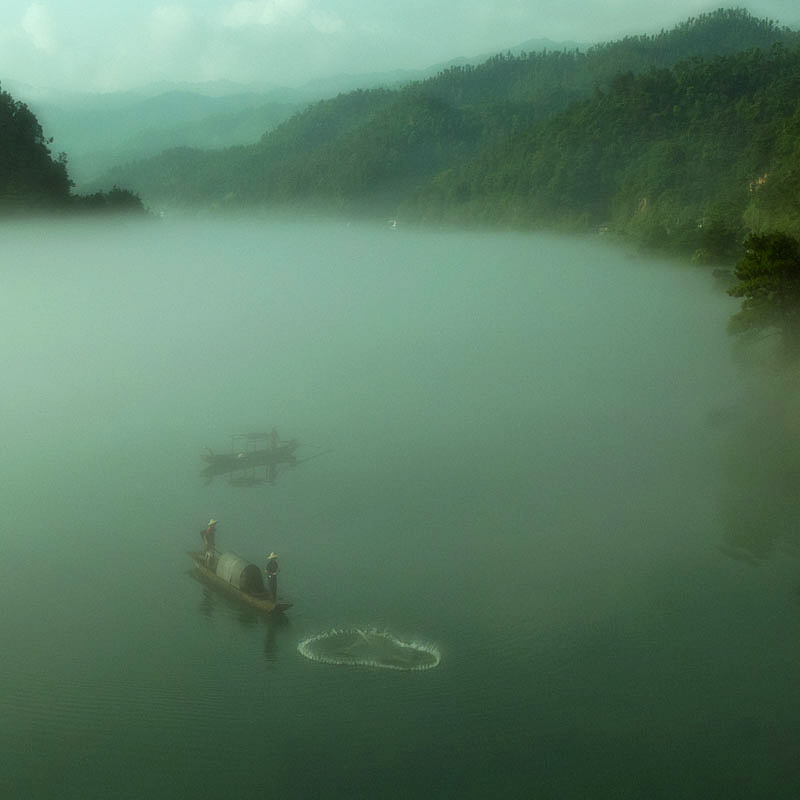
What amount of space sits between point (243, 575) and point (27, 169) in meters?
30.6

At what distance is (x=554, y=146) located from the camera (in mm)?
50000

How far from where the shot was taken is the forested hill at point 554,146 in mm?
36656

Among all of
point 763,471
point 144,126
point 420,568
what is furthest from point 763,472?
point 144,126

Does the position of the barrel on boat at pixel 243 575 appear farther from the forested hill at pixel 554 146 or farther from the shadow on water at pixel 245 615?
the forested hill at pixel 554 146

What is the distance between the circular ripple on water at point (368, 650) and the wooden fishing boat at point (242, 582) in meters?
0.44

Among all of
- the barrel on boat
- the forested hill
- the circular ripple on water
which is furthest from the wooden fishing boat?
the forested hill

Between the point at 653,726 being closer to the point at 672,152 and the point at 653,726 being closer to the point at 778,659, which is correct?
the point at 778,659

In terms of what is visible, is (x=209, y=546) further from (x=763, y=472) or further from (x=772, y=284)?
(x=772, y=284)

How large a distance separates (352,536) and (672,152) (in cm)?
3381

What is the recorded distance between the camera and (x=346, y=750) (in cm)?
651

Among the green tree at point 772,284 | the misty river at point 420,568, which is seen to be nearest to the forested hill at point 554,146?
the green tree at point 772,284

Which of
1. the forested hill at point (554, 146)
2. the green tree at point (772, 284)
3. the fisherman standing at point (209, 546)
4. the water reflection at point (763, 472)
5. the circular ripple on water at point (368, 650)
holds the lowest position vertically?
the circular ripple on water at point (368, 650)

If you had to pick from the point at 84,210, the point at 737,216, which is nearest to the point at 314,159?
the point at 84,210

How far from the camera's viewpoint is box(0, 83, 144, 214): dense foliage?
33.9 m
